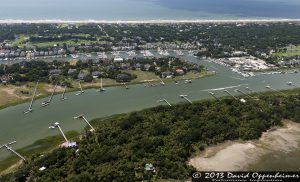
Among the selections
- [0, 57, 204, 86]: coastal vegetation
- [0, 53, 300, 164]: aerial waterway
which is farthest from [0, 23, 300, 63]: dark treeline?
[0, 53, 300, 164]: aerial waterway

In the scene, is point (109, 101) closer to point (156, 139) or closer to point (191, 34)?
point (156, 139)

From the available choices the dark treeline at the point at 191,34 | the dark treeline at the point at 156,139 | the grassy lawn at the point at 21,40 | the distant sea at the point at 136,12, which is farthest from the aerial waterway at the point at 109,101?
the distant sea at the point at 136,12

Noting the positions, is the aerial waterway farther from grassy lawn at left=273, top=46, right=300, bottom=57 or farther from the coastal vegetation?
grassy lawn at left=273, top=46, right=300, bottom=57

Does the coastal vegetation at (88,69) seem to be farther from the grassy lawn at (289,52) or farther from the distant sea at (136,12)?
the distant sea at (136,12)

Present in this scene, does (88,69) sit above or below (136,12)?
below

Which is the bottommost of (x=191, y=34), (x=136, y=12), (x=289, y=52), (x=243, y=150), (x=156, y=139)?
(x=243, y=150)

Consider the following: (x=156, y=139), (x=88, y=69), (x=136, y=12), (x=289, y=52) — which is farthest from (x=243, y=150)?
(x=136, y=12)

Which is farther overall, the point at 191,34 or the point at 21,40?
the point at 191,34
